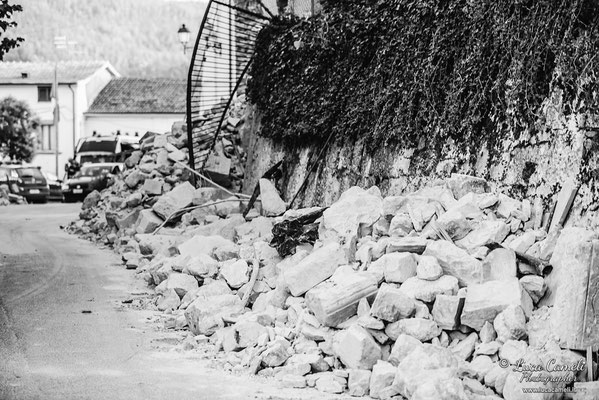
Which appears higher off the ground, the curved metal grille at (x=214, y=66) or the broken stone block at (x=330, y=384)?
the curved metal grille at (x=214, y=66)

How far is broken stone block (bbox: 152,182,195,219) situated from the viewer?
17.5 m

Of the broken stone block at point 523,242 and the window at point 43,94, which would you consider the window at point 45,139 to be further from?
the broken stone block at point 523,242

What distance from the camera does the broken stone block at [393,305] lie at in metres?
7.99

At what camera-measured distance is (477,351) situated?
25.1ft

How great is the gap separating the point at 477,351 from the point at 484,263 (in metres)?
1.00

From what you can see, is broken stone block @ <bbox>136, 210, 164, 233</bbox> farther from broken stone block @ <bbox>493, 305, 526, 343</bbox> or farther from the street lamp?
the street lamp

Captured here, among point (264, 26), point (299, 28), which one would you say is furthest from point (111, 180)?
point (299, 28)

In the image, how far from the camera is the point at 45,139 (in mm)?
61094

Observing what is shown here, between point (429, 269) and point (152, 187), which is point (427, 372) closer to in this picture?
point (429, 269)

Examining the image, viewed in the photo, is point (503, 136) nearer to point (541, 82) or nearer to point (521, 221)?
point (541, 82)

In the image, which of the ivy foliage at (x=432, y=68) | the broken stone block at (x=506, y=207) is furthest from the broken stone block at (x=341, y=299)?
the ivy foliage at (x=432, y=68)

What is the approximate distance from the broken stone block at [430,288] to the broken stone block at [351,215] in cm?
191

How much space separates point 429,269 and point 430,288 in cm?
20

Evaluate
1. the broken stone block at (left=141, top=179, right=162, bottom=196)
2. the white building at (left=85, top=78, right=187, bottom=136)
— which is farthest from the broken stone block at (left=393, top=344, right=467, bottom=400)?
the white building at (left=85, top=78, right=187, bottom=136)
